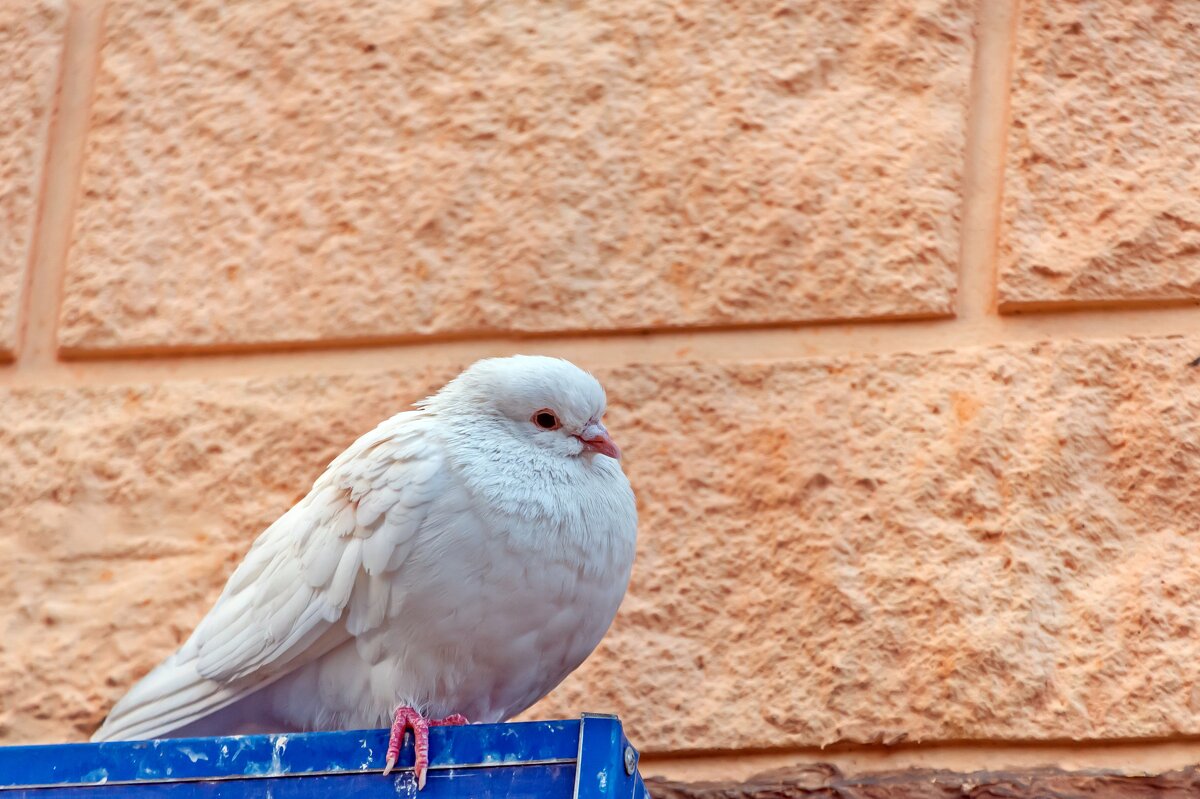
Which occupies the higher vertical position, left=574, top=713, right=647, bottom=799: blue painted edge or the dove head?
the dove head

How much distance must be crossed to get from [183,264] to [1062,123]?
1859 millimetres

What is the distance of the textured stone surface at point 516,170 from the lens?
2.95 m

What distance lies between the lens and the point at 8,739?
2.81 meters

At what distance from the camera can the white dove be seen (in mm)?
2191

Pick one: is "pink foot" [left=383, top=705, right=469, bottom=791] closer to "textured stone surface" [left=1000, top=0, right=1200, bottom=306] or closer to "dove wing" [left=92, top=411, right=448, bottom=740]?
"dove wing" [left=92, top=411, right=448, bottom=740]

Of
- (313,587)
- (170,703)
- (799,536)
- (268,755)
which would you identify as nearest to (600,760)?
(268,755)

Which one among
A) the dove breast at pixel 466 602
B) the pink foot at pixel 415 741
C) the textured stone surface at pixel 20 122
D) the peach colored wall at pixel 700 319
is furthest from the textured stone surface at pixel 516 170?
the pink foot at pixel 415 741

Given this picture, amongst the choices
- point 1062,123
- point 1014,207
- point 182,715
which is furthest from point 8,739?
point 1062,123

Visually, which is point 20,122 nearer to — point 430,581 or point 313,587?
point 313,587

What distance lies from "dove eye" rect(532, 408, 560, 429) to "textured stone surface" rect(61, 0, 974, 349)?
560 millimetres

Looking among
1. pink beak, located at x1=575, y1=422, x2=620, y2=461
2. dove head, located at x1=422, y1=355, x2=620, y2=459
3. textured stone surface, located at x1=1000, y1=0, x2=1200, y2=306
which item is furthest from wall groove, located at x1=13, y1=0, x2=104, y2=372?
textured stone surface, located at x1=1000, y1=0, x2=1200, y2=306

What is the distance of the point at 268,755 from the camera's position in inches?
74.4

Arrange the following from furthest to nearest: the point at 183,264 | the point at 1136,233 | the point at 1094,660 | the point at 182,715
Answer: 1. the point at 183,264
2. the point at 1136,233
3. the point at 1094,660
4. the point at 182,715

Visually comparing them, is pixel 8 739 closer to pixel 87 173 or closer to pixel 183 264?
pixel 183 264
